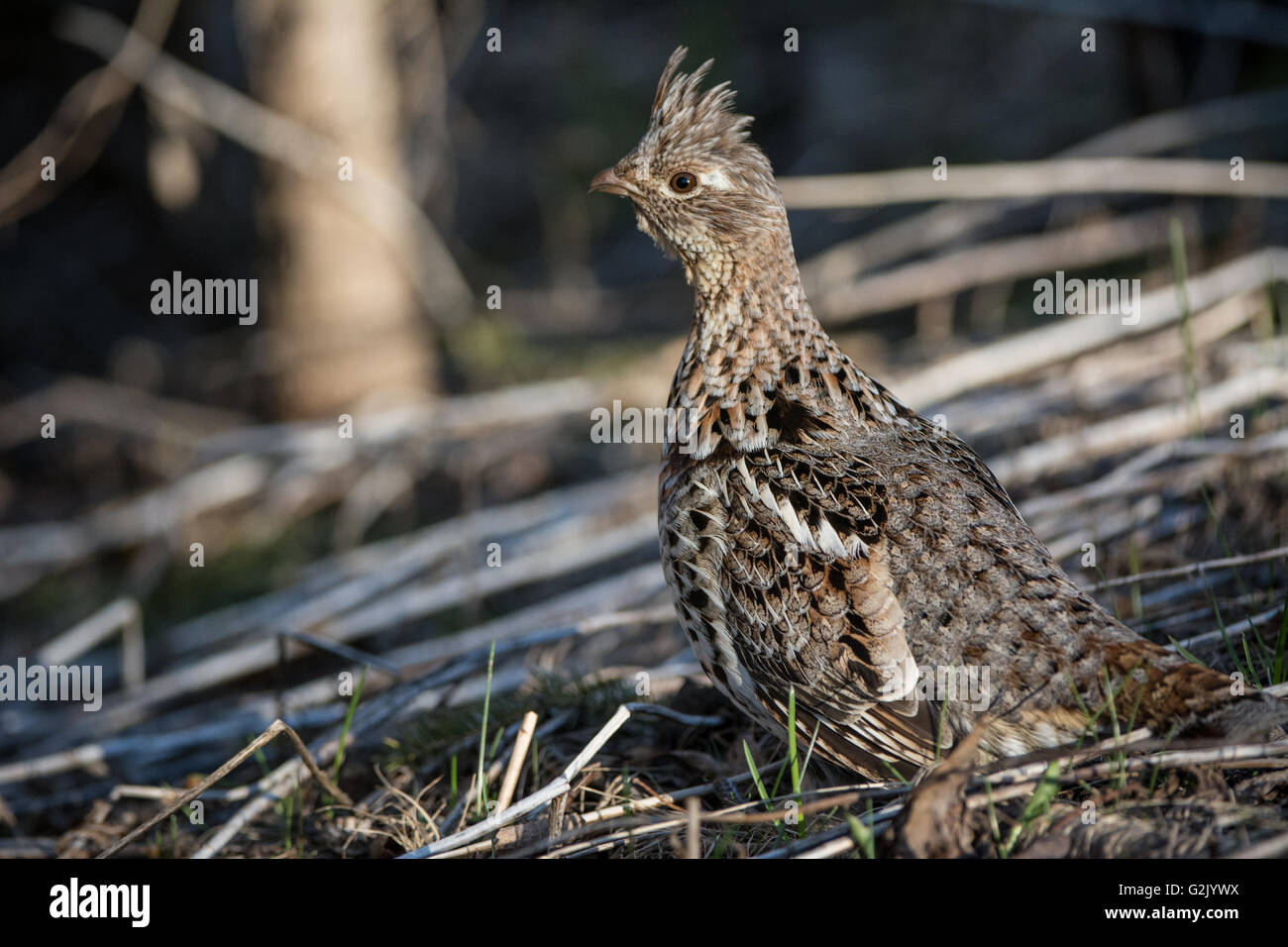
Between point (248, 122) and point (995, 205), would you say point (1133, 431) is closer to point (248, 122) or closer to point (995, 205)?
point (995, 205)

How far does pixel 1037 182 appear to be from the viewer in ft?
26.8

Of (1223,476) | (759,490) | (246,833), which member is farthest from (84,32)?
(1223,476)

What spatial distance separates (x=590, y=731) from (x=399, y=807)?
845 mm

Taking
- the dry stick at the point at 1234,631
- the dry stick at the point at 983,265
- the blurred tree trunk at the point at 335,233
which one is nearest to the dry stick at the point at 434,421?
the blurred tree trunk at the point at 335,233

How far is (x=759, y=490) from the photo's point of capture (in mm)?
4145

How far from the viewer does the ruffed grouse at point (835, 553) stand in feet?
11.7

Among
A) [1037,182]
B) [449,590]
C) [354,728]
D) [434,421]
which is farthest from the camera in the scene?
[434,421]

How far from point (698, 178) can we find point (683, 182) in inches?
2.7

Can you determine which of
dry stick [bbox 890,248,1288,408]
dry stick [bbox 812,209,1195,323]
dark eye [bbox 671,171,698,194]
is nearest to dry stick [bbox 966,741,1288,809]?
dark eye [bbox 671,171,698,194]

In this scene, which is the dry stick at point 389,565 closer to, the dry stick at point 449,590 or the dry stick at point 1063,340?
the dry stick at point 449,590

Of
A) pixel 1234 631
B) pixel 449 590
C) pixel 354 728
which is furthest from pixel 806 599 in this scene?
pixel 449 590

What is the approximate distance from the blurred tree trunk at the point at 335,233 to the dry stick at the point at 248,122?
0.10 meters

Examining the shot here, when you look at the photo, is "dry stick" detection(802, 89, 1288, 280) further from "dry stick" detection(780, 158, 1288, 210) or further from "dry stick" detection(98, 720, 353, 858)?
"dry stick" detection(98, 720, 353, 858)

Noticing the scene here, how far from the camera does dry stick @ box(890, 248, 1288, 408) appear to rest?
703cm
